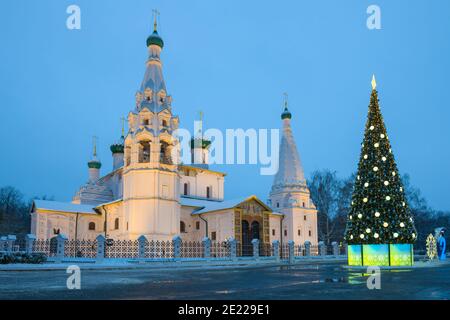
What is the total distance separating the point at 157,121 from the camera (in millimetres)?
34469

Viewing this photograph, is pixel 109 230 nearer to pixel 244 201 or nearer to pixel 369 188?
pixel 244 201

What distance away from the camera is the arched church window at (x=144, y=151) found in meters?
34.5

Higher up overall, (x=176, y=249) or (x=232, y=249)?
(x=176, y=249)

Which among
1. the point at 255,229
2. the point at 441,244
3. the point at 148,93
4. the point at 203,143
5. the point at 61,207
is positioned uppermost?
the point at 148,93

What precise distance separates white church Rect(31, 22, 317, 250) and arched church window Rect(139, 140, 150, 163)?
8 cm

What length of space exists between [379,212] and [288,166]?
25086mm

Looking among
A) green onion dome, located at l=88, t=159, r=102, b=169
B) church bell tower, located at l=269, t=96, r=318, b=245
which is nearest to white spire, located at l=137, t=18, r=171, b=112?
church bell tower, located at l=269, t=96, r=318, b=245

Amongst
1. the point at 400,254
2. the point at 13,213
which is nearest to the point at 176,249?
the point at 400,254

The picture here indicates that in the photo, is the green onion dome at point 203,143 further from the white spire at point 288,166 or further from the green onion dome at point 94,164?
the green onion dome at point 94,164

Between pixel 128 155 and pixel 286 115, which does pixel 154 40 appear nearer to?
pixel 128 155

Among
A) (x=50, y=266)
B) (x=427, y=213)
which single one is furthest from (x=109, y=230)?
(x=427, y=213)

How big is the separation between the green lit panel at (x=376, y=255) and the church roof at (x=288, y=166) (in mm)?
24289

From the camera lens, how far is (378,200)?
18781 millimetres

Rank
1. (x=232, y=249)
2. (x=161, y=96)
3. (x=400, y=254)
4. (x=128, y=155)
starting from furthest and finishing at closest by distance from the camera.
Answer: (x=128, y=155), (x=161, y=96), (x=232, y=249), (x=400, y=254)
